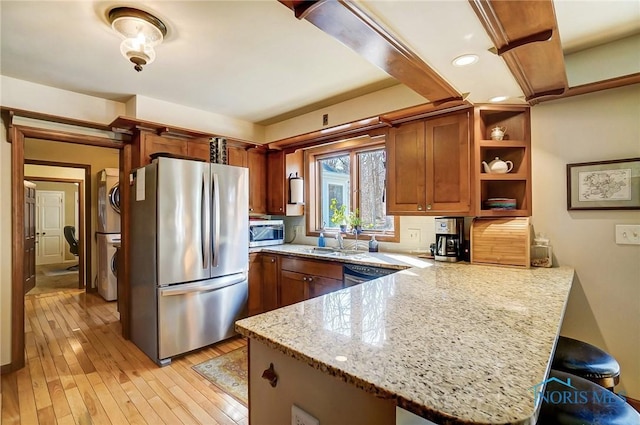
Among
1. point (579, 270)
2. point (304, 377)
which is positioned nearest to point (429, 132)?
point (579, 270)

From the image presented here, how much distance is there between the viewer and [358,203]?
11.8 ft

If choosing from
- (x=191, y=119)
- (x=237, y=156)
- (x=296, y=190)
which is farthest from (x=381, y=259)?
(x=191, y=119)

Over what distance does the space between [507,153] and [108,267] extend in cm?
538

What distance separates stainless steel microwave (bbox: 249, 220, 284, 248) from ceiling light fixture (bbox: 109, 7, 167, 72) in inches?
80.2

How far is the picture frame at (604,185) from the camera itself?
1.89 m

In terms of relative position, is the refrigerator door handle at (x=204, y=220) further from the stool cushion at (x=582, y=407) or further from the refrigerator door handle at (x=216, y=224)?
the stool cushion at (x=582, y=407)

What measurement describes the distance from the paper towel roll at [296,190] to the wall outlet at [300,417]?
293cm

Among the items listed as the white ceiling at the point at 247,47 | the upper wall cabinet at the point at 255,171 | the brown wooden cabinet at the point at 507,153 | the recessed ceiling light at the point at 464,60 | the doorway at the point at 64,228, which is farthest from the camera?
the doorway at the point at 64,228

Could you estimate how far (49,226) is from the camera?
25.6 ft

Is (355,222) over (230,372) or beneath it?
over

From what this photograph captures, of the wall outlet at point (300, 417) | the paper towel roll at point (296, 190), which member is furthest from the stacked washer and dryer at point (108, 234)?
the wall outlet at point (300, 417)

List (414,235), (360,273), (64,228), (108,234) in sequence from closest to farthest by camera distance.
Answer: (360,273)
(414,235)
(108,234)
(64,228)

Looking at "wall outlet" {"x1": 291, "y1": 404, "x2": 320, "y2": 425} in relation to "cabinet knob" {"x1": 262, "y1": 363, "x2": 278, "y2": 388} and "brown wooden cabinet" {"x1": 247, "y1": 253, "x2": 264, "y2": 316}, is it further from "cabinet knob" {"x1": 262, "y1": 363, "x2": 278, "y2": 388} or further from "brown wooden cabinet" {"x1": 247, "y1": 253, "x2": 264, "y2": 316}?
"brown wooden cabinet" {"x1": 247, "y1": 253, "x2": 264, "y2": 316}

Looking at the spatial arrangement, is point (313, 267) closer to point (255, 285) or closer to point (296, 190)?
point (255, 285)
